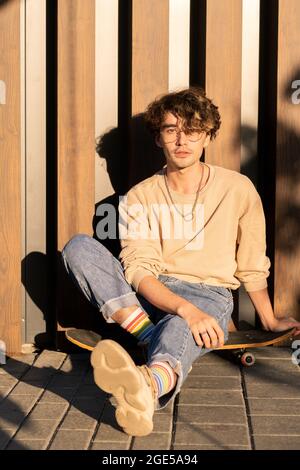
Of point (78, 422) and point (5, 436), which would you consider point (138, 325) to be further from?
point (5, 436)

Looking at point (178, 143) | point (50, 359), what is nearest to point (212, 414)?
point (50, 359)

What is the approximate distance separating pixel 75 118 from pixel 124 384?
1.73 metres

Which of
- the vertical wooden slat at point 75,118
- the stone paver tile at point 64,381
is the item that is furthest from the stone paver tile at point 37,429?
the vertical wooden slat at point 75,118

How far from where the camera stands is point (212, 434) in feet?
11.0

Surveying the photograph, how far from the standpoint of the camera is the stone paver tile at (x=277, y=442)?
320 centimetres

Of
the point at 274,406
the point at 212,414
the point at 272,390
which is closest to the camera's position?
A: the point at 212,414

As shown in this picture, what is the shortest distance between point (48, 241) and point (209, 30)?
1363mm

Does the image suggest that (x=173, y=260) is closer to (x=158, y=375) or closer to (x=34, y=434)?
(x=158, y=375)

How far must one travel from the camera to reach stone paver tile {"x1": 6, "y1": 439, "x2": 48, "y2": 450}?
3193 mm

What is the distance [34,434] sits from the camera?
132 inches

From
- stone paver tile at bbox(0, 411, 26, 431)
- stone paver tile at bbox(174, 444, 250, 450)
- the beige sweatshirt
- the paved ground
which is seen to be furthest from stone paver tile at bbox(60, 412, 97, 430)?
the beige sweatshirt

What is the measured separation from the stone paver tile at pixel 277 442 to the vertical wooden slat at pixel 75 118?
1658mm

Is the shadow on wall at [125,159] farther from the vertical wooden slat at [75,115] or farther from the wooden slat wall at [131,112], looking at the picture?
the vertical wooden slat at [75,115]

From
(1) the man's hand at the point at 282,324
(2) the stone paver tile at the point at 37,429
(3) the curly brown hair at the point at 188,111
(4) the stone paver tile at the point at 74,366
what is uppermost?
(3) the curly brown hair at the point at 188,111
